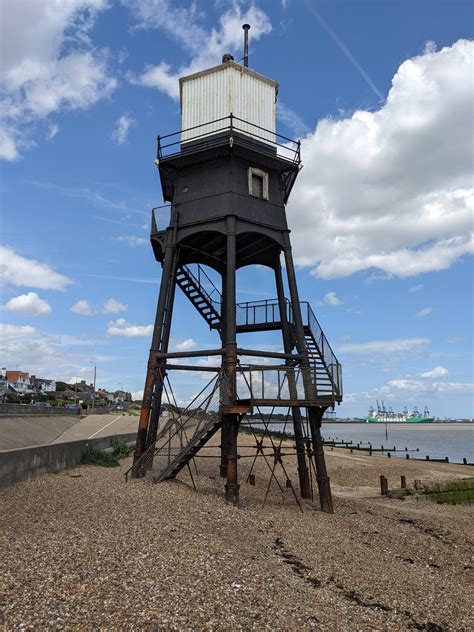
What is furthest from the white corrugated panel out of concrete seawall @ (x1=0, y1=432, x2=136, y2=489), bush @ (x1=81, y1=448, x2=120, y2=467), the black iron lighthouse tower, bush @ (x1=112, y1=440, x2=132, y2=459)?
bush @ (x1=112, y1=440, x2=132, y2=459)

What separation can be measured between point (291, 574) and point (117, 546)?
3.36 m

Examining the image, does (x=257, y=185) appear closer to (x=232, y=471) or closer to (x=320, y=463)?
(x=320, y=463)

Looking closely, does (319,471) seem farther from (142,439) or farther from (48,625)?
(48,625)

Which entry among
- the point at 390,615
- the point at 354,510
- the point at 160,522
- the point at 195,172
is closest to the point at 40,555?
the point at 160,522

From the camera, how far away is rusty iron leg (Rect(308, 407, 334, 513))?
15.8 metres

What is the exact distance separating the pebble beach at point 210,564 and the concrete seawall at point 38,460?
0.55 meters

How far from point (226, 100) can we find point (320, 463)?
45.1 ft

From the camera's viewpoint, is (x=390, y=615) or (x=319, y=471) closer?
(x=390, y=615)

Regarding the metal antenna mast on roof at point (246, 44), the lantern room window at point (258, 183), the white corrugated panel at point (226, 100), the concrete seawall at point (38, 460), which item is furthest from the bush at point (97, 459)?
the metal antenna mast on roof at point (246, 44)

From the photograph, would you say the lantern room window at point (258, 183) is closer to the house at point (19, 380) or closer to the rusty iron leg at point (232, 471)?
the rusty iron leg at point (232, 471)

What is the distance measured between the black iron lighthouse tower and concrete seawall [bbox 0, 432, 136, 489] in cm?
336

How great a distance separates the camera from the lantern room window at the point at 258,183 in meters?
18.4

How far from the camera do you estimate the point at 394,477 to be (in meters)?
31.2

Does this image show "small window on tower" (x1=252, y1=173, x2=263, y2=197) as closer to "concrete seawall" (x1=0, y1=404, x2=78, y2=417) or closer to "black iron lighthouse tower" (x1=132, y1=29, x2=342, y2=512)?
"black iron lighthouse tower" (x1=132, y1=29, x2=342, y2=512)
